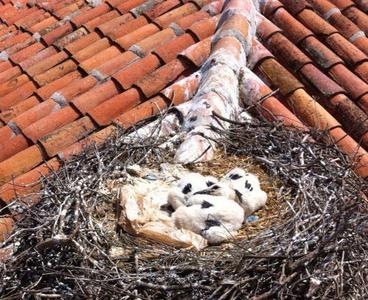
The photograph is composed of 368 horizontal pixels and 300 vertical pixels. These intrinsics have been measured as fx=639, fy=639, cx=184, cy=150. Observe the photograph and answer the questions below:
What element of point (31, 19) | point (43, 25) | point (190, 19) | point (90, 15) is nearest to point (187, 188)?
point (190, 19)

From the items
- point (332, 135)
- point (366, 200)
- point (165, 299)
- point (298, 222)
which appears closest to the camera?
point (165, 299)

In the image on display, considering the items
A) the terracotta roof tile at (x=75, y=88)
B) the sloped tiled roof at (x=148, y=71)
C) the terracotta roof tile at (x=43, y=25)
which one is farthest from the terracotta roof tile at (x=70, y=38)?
the terracotta roof tile at (x=75, y=88)

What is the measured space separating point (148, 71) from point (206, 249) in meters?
1.73

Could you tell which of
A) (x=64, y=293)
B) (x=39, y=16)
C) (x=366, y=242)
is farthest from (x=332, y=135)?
(x=39, y=16)

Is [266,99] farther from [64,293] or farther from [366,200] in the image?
[64,293]

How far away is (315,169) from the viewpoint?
142 inches

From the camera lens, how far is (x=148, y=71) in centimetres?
453

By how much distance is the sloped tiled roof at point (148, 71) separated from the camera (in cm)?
415

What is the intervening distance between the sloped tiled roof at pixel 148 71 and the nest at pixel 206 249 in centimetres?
36

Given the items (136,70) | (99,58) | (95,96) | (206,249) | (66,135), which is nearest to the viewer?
(206,249)

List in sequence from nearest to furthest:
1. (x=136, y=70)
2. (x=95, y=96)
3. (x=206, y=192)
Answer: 1. (x=206, y=192)
2. (x=95, y=96)
3. (x=136, y=70)

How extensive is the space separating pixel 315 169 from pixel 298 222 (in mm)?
530

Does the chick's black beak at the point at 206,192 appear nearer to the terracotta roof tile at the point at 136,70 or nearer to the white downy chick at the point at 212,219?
the white downy chick at the point at 212,219

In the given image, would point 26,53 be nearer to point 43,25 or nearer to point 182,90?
point 43,25
